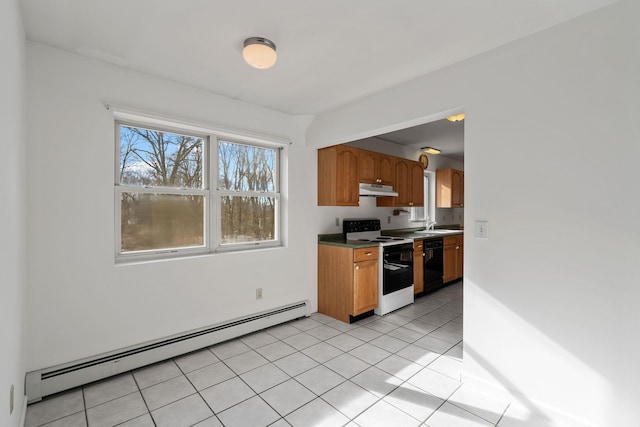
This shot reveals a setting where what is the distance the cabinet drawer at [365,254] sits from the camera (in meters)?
3.44

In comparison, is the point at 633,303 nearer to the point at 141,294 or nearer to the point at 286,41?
the point at 286,41

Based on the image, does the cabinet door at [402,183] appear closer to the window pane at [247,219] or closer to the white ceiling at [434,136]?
the white ceiling at [434,136]

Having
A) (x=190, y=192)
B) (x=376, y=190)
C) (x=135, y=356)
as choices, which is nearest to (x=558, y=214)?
(x=376, y=190)

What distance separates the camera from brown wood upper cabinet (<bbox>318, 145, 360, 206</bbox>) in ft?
12.1

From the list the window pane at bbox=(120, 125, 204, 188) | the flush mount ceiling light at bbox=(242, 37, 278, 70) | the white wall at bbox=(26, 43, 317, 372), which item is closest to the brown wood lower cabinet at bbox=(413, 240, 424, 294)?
the white wall at bbox=(26, 43, 317, 372)

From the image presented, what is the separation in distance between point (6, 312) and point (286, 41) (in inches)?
86.1

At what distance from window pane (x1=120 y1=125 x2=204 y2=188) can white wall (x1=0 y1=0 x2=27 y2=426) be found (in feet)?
2.32

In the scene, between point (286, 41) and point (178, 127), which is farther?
point (178, 127)

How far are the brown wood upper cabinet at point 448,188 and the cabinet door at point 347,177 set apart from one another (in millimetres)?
2959

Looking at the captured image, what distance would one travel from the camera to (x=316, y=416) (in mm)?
1870

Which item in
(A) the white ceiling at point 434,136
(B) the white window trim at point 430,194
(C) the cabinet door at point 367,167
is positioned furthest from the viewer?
(B) the white window trim at point 430,194

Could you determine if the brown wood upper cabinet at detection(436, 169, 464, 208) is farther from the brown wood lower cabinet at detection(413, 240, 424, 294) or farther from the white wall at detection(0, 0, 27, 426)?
the white wall at detection(0, 0, 27, 426)

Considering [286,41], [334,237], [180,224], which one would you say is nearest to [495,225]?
[286,41]

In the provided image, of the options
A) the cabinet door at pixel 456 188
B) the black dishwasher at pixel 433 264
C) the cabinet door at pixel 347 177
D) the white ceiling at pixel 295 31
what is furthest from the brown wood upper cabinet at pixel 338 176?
the cabinet door at pixel 456 188
